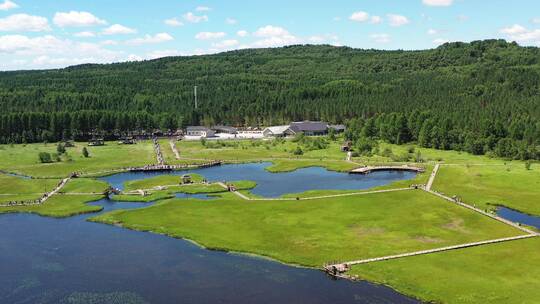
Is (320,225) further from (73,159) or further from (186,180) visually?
(73,159)

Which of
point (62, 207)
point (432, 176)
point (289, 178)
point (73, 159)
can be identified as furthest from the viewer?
point (73, 159)

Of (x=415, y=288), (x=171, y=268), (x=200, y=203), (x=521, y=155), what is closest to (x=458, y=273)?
(x=415, y=288)

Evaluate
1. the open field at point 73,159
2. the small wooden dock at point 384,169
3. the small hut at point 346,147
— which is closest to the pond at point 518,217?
the small wooden dock at point 384,169

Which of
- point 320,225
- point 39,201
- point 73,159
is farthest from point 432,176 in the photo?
point 73,159

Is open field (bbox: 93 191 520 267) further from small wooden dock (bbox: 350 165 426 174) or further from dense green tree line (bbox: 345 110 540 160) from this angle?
dense green tree line (bbox: 345 110 540 160)

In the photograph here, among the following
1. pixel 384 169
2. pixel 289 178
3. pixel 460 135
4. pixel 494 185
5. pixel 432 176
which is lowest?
pixel 289 178

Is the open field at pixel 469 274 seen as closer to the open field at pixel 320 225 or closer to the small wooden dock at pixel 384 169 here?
the open field at pixel 320 225

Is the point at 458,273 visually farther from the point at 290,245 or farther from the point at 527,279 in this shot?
the point at 290,245
